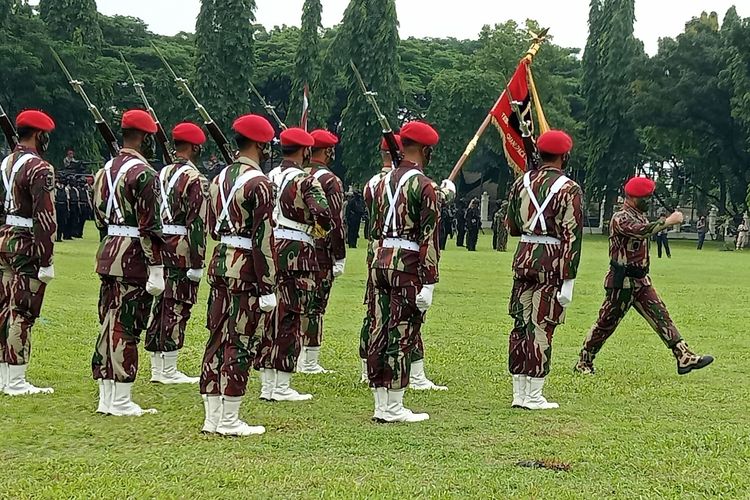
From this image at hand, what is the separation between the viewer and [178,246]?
8.85 m

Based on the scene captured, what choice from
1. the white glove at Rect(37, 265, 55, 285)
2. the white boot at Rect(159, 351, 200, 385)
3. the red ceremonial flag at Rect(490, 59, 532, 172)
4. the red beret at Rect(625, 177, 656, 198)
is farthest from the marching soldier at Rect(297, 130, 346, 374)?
the red beret at Rect(625, 177, 656, 198)

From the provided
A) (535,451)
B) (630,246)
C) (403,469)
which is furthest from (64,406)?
(630,246)

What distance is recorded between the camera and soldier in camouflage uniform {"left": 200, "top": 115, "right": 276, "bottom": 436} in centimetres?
666

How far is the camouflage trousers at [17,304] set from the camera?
8023 mm

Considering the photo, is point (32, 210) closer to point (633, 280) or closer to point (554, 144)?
point (554, 144)

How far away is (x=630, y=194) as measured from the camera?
377 inches

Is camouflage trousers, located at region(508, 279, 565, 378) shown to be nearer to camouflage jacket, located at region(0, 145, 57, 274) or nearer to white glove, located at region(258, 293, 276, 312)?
white glove, located at region(258, 293, 276, 312)

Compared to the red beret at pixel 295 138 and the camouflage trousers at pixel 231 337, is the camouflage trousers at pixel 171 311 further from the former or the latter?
the camouflage trousers at pixel 231 337

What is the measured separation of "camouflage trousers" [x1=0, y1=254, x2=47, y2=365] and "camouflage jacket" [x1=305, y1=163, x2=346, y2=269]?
7.68ft

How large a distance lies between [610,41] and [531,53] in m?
46.0

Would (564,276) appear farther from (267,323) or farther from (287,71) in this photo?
(287,71)

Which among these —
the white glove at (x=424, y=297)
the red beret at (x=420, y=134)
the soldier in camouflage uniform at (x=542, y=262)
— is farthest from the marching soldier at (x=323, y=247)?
the soldier in camouflage uniform at (x=542, y=262)

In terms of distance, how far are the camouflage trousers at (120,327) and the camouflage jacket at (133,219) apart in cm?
11

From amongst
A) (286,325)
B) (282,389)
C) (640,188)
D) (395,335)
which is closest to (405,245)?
(395,335)
